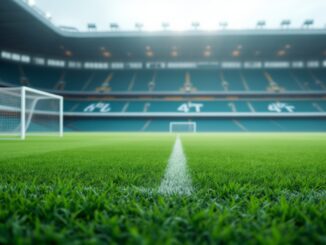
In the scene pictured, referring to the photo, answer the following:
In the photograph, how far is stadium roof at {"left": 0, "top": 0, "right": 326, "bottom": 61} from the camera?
18.6 meters

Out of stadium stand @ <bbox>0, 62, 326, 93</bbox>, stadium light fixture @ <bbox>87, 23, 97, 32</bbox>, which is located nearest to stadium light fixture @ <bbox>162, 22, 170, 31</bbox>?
stadium stand @ <bbox>0, 62, 326, 93</bbox>

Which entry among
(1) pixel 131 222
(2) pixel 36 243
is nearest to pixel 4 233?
(2) pixel 36 243

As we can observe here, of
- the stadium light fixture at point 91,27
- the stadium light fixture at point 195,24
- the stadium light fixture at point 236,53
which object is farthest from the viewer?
the stadium light fixture at point 236,53

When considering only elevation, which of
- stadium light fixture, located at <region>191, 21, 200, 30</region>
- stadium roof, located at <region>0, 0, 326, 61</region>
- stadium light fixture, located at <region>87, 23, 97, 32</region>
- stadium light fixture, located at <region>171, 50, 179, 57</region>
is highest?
stadium light fixture, located at <region>191, 21, 200, 30</region>

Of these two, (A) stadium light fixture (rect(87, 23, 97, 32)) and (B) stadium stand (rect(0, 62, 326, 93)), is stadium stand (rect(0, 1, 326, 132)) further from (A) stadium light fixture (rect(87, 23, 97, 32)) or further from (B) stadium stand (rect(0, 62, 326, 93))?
(A) stadium light fixture (rect(87, 23, 97, 32))

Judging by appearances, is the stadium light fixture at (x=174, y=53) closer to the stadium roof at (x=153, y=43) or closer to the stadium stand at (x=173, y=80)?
the stadium roof at (x=153, y=43)

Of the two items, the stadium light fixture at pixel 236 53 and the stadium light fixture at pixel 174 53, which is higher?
the stadium light fixture at pixel 174 53

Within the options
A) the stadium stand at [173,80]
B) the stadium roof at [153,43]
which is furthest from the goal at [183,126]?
the stadium roof at [153,43]

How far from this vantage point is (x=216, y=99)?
26.0 metres

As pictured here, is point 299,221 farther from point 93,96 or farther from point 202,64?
point 202,64

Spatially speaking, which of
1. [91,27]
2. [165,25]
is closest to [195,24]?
[165,25]

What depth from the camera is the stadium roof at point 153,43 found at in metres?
18.6

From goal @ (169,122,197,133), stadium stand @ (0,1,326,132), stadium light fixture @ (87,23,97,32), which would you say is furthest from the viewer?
goal @ (169,122,197,133)

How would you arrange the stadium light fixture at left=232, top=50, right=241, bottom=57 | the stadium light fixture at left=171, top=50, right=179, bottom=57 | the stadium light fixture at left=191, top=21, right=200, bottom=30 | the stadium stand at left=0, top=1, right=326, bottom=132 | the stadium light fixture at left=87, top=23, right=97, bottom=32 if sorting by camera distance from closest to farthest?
the stadium stand at left=0, top=1, right=326, bottom=132, the stadium light fixture at left=87, top=23, right=97, bottom=32, the stadium light fixture at left=191, top=21, right=200, bottom=30, the stadium light fixture at left=232, top=50, right=241, bottom=57, the stadium light fixture at left=171, top=50, right=179, bottom=57
